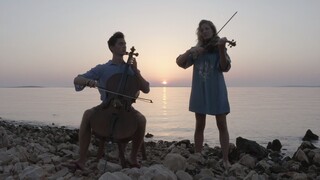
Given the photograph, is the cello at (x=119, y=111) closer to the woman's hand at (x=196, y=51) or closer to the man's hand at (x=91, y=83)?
the man's hand at (x=91, y=83)

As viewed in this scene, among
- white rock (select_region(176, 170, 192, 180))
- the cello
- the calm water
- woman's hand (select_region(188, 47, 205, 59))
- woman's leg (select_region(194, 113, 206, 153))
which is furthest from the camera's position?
the calm water

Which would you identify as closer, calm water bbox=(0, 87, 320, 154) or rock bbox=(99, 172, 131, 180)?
rock bbox=(99, 172, 131, 180)

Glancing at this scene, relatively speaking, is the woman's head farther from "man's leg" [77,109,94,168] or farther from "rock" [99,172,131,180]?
"rock" [99,172,131,180]

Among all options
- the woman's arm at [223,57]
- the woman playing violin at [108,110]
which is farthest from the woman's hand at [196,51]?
the woman playing violin at [108,110]

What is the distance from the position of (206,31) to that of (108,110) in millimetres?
1889

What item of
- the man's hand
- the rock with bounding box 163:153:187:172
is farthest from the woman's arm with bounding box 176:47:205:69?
the man's hand

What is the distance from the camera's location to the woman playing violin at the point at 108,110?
4887 mm

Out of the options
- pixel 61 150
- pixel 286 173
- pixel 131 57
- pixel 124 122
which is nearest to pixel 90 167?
pixel 124 122

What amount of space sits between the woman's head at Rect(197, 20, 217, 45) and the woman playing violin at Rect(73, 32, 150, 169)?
1240 mm

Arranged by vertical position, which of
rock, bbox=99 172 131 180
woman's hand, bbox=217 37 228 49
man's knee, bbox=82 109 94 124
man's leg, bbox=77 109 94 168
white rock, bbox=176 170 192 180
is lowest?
white rock, bbox=176 170 192 180

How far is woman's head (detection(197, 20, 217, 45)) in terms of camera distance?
582 centimetres

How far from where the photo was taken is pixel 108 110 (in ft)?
16.1

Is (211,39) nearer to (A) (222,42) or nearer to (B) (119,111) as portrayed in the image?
(A) (222,42)

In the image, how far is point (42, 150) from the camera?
701cm
